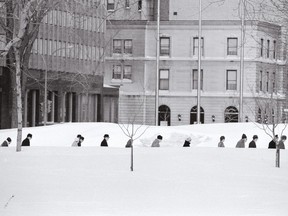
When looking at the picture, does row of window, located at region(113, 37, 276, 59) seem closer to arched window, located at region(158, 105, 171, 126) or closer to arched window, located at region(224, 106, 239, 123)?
arched window, located at region(158, 105, 171, 126)

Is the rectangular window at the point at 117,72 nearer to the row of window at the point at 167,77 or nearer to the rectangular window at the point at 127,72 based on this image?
the row of window at the point at 167,77

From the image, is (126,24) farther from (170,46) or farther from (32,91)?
(32,91)

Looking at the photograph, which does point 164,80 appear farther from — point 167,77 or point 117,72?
point 117,72

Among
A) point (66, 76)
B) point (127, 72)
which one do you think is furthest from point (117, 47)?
point (66, 76)

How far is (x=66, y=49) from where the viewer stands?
86.3 meters

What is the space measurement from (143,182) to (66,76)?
193 ft

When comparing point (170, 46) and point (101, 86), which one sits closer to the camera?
point (101, 86)

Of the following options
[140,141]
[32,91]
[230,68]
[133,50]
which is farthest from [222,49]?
[140,141]

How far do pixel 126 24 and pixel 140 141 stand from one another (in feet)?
166

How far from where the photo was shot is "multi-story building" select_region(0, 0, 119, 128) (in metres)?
79.8

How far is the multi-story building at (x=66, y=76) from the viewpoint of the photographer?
79.8 metres

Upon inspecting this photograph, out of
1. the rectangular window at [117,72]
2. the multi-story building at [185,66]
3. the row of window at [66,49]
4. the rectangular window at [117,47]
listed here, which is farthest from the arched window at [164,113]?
the row of window at [66,49]

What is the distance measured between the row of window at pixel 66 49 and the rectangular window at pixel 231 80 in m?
12.6

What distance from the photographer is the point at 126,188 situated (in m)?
24.8
